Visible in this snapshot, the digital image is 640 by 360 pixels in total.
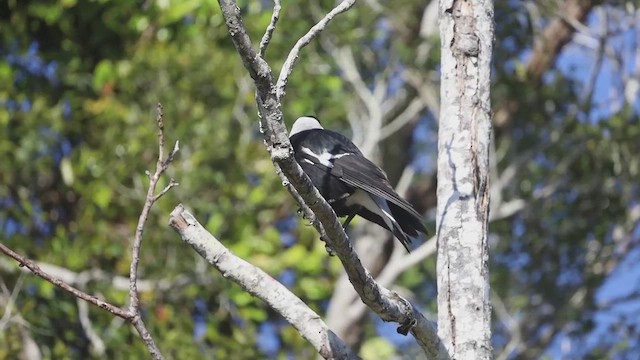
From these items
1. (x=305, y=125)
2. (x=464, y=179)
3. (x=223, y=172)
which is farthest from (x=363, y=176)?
(x=223, y=172)

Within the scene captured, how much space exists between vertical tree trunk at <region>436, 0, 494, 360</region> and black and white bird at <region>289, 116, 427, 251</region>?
0.81 metres

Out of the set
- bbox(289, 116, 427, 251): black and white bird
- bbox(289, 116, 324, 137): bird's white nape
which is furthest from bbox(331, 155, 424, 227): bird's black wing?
bbox(289, 116, 324, 137): bird's white nape

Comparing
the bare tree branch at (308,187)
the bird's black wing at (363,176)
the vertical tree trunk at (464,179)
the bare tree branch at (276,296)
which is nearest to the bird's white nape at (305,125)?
the bird's black wing at (363,176)

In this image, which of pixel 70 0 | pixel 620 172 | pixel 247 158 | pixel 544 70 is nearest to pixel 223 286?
pixel 247 158

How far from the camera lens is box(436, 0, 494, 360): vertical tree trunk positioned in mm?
3660

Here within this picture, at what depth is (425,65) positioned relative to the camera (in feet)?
28.2

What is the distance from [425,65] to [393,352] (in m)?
2.18

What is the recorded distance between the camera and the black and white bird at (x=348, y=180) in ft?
15.8

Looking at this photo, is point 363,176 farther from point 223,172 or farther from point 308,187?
point 223,172

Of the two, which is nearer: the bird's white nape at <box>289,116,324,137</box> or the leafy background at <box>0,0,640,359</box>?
the bird's white nape at <box>289,116,324,137</box>

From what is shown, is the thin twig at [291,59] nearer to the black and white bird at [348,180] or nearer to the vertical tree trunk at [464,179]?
the vertical tree trunk at [464,179]

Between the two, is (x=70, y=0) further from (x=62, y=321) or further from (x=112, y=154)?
(x=62, y=321)

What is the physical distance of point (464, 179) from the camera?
386cm

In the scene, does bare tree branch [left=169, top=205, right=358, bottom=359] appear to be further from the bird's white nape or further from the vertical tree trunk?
the bird's white nape
